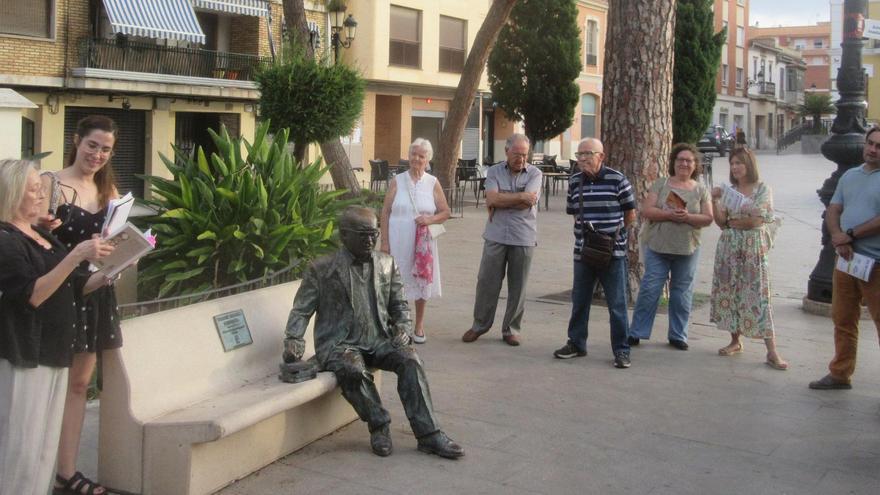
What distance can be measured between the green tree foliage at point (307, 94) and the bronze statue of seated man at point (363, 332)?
31.0 ft

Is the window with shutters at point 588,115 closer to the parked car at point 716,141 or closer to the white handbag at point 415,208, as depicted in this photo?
the parked car at point 716,141

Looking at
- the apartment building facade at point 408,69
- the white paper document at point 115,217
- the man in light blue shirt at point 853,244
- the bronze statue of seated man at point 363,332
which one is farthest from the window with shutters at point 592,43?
the white paper document at point 115,217

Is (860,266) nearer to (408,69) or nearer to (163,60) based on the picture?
(163,60)

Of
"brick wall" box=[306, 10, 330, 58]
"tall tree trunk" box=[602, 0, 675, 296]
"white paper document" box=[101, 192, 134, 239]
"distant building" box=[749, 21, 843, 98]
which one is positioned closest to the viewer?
"white paper document" box=[101, 192, 134, 239]

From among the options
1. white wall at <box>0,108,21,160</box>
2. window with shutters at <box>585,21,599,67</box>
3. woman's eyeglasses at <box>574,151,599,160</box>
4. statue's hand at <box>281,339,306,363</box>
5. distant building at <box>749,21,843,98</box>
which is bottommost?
statue's hand at <box>281,339,306,363</box>

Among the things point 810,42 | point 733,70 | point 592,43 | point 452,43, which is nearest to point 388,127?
point 452,43

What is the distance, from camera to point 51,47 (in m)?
24.0

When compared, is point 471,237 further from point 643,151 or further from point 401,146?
point 401,146

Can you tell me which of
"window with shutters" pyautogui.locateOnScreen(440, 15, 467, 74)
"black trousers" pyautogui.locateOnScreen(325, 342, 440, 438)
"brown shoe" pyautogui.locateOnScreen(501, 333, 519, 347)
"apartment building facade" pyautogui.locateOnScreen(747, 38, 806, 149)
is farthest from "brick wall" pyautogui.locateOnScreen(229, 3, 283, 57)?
"apartment building facade" pyautogui.locateOnScreen(747, 38, 806, 149)

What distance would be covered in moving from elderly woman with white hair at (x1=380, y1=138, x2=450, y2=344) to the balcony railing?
15654mm

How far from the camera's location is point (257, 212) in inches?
323

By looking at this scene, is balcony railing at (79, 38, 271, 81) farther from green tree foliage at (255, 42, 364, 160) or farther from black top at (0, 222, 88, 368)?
black top at (0, 222, 88, 368)

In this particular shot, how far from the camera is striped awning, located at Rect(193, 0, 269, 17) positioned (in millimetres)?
26653

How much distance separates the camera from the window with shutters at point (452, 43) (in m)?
35.9
